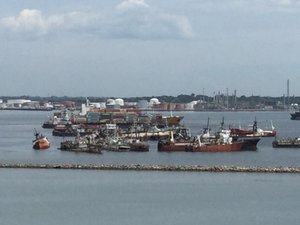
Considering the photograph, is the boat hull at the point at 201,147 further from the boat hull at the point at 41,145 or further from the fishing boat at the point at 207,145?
the boat hull at the point at 41,145

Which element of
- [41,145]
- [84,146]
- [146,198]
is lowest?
[146,198]

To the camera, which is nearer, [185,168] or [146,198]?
[146,198]

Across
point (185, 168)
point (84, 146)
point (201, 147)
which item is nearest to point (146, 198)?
point (185, 168)

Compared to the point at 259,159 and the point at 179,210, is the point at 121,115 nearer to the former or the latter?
the point at 259,159

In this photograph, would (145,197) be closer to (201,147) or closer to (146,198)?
(146,198)

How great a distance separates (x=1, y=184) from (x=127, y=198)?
6.14 m

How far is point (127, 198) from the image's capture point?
28.8 m

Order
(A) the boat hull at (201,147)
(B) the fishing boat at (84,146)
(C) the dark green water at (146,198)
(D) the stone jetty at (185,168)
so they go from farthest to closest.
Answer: (A) the boat hull at (201,147) → (B) the fishing boat at (84,146) → (D) the stone jetty at (185,168) → (C) the dark green water at (146,198)

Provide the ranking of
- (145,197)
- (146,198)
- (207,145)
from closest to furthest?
(146,198), (145,197), (207,145)

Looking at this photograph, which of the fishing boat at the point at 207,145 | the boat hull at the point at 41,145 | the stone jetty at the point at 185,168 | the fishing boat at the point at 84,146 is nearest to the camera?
the stone jetty at the point at 185,168

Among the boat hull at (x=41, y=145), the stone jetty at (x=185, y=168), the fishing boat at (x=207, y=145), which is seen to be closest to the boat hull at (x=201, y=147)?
the fishing boat at (x=207, y=145)

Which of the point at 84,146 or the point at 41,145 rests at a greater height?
the point at 84,146

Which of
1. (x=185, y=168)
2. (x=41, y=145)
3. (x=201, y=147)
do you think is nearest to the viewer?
(x=185, y=168)

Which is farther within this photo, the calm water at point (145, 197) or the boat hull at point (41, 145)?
the boat hull at point (41, 145)
